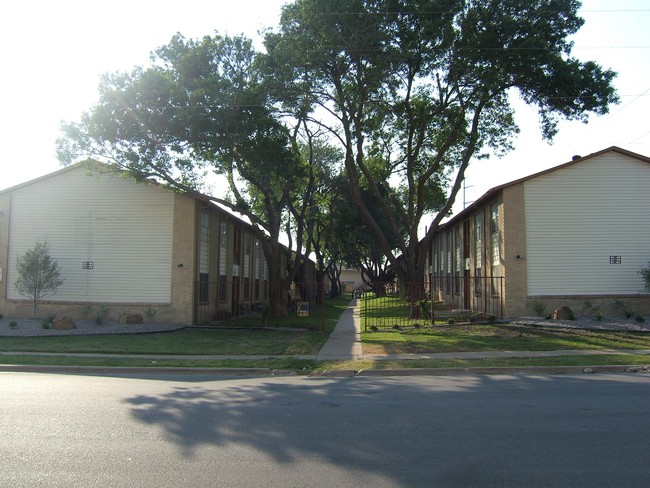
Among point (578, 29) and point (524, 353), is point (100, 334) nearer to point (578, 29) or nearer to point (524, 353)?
point (524, 353)

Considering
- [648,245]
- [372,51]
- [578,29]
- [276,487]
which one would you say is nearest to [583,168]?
[648,245]

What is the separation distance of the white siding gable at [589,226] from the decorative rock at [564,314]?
53.9 inches

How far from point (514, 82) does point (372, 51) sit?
6.02 metres

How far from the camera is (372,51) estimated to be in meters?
20.3

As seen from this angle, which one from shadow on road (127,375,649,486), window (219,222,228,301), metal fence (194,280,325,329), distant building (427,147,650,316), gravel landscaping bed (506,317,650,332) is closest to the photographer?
shadow on road (127,375,649,486)

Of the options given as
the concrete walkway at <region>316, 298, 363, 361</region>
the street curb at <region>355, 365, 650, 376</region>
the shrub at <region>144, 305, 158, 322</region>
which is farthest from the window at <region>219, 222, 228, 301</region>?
the street curb at <region>355, 365, 650, 376</region>

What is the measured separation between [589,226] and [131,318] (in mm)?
18351

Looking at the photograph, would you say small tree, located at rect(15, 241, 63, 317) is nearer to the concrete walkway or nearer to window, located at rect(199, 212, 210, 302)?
window, located at rect(199, 212, 210, 302)

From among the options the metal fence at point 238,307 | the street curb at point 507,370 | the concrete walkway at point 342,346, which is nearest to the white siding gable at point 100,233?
the metal fence at point 238,307

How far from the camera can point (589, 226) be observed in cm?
2239

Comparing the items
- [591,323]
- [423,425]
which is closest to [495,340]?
[591,323]

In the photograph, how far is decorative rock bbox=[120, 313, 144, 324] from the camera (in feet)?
71.7

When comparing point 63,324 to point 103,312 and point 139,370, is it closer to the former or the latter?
point 103,312

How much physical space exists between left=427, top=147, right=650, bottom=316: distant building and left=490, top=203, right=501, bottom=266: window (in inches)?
61.2
